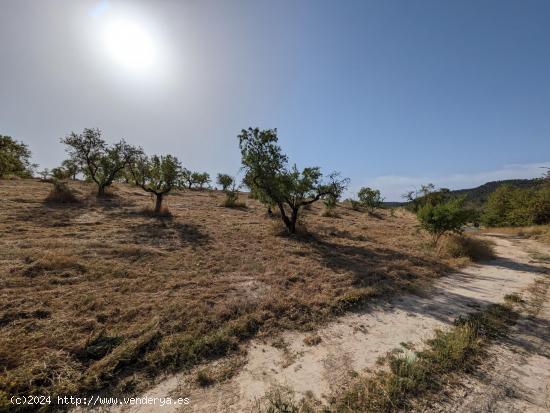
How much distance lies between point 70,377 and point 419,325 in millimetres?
6380

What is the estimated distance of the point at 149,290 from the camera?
20.7 feet

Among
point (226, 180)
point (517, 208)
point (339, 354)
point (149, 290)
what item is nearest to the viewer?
point (339, 354)

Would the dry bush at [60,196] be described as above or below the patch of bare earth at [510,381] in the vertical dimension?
above

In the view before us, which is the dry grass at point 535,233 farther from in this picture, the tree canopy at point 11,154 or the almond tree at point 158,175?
the tree canopy at point 11,154

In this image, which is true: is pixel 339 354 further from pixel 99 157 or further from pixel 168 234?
pixel 99 157

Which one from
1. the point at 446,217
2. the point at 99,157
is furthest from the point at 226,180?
the point at 446,217

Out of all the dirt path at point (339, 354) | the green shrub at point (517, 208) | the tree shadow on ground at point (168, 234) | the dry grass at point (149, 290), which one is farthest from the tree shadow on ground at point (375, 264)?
the green shrub at point (517, 208)

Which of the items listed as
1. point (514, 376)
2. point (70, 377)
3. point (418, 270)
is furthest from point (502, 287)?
point (70, 377)

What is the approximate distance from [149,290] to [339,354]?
477 centimetres

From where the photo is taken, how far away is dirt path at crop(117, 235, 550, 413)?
343 centimetres

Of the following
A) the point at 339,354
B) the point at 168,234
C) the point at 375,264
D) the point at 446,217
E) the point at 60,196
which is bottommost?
the point at 339,354

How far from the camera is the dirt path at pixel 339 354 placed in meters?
3.43

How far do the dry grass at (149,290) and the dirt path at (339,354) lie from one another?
1.57ft

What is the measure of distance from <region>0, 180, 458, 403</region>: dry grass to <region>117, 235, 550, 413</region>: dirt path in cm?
48
